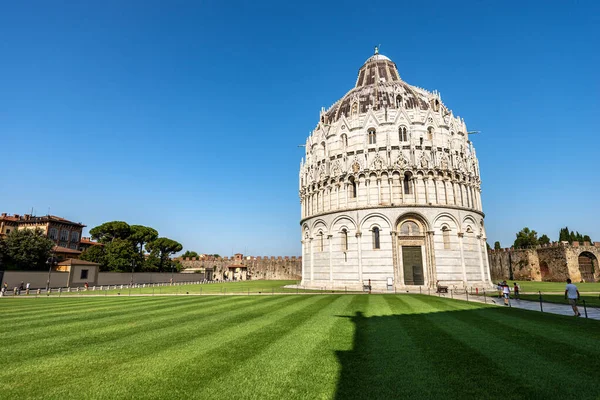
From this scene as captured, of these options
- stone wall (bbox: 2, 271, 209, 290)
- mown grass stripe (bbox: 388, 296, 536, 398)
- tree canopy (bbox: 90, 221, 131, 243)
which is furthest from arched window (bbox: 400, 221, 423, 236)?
tree canopy (bbox: 90, 221, 131, 243)

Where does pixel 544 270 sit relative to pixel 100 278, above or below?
above

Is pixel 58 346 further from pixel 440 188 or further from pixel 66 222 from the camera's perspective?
pixel 66 222

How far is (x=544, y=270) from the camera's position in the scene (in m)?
61.8

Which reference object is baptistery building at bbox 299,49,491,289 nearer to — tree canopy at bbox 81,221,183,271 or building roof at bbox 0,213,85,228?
tree canopy at bbox 81,221,183,271

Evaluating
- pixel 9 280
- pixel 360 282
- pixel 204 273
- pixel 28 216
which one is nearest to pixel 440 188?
pixel 360 282

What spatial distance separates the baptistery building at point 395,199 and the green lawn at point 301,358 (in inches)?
901

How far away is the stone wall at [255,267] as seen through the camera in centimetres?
8125

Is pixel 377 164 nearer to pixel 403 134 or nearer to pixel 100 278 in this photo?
pixel 403 134

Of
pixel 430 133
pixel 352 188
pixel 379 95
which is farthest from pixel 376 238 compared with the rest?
pixel 379 95

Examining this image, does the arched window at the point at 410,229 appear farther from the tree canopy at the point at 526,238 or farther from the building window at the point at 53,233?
the building window at the point at 53,233

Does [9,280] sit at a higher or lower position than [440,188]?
lower

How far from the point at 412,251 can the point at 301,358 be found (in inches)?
1246

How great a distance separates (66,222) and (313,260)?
78755 mm

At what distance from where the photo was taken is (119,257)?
6081 centimetres
